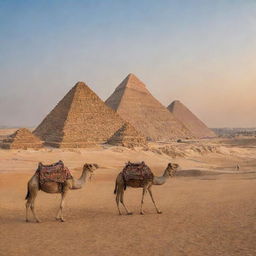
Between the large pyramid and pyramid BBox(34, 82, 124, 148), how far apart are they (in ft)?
84.9

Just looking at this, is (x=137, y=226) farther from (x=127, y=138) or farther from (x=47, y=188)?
(x=127, y=138)

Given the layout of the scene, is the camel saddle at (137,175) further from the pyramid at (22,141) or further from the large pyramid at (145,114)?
the large pyramid at (145,114)

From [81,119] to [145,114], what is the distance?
35.7 m

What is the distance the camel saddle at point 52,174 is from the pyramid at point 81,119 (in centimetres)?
3527

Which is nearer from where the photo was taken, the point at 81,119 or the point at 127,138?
the point at 127,138

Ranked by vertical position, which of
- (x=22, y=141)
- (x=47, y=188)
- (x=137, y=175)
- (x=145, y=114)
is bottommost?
(x=47, y=188)

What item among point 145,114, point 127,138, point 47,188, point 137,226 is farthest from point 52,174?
point 145,114

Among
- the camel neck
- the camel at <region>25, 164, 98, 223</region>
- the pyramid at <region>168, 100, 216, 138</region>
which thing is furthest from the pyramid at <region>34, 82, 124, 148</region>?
the pyramid at <region>168, 100, 216, 138</region>

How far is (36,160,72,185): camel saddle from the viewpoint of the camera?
24.9 feet

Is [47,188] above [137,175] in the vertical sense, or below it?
below

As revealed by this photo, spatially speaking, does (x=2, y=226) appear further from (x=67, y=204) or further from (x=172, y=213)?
(x=172, y=213)

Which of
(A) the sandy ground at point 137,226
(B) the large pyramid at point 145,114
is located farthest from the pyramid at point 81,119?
(A) the sandy ground at point 137,226

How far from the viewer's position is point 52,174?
7.63m

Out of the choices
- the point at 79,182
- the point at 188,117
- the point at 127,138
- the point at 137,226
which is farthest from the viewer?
the point at 188,117
